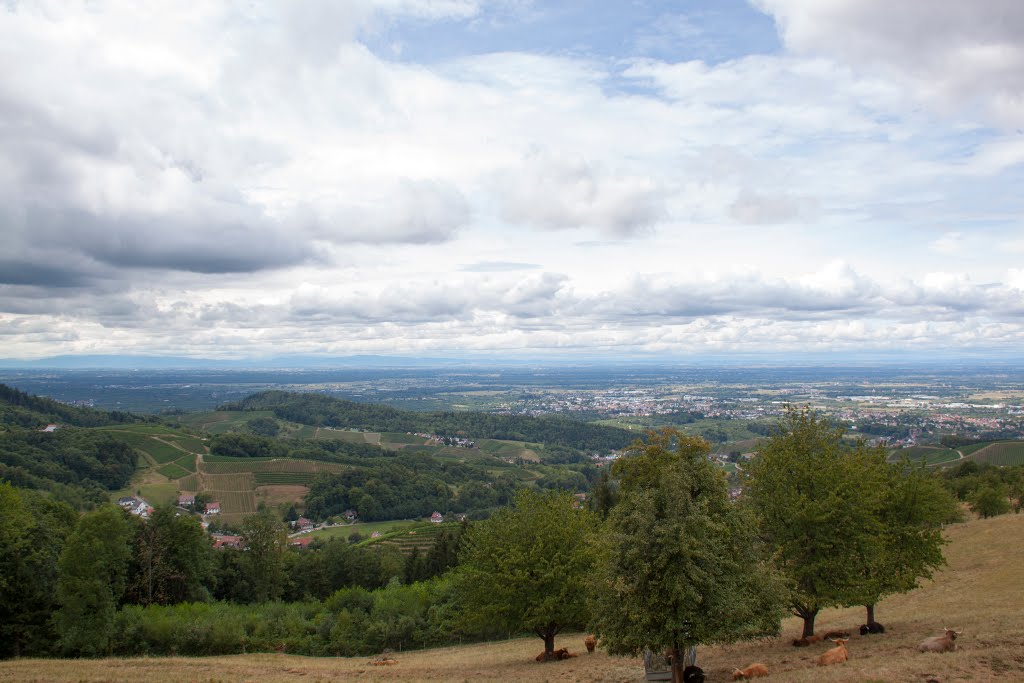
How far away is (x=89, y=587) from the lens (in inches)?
1361

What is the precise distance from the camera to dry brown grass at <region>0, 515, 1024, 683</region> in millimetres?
17359

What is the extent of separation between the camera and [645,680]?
822 inches

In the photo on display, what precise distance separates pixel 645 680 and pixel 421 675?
33.4 ft

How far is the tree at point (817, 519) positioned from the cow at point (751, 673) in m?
2.97

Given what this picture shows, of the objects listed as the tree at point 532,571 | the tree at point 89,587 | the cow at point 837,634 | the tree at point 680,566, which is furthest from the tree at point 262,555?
the cow at point 837,634

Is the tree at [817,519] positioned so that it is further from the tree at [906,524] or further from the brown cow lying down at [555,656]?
the brown cow lying down at [555,656]

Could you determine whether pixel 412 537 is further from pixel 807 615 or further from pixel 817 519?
pixel 817 519

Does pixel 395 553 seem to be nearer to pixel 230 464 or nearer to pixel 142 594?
pixel 142 594

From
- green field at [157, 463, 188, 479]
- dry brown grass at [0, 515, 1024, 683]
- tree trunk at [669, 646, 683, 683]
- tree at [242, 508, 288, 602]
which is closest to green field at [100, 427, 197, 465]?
green field at [157, 463, 188, 479]

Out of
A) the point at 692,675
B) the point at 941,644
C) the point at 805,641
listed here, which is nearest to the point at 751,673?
the point at 692,675

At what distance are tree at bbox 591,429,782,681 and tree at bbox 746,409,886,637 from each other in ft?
12.4

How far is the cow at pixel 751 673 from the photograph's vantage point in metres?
19.4

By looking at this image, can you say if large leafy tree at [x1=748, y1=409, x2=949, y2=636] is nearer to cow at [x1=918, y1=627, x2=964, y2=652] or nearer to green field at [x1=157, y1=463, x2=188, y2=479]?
cow at [x1=918, y1=627, x2=964, y2=652]

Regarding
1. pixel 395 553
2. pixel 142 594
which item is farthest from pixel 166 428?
pixel 142 594
